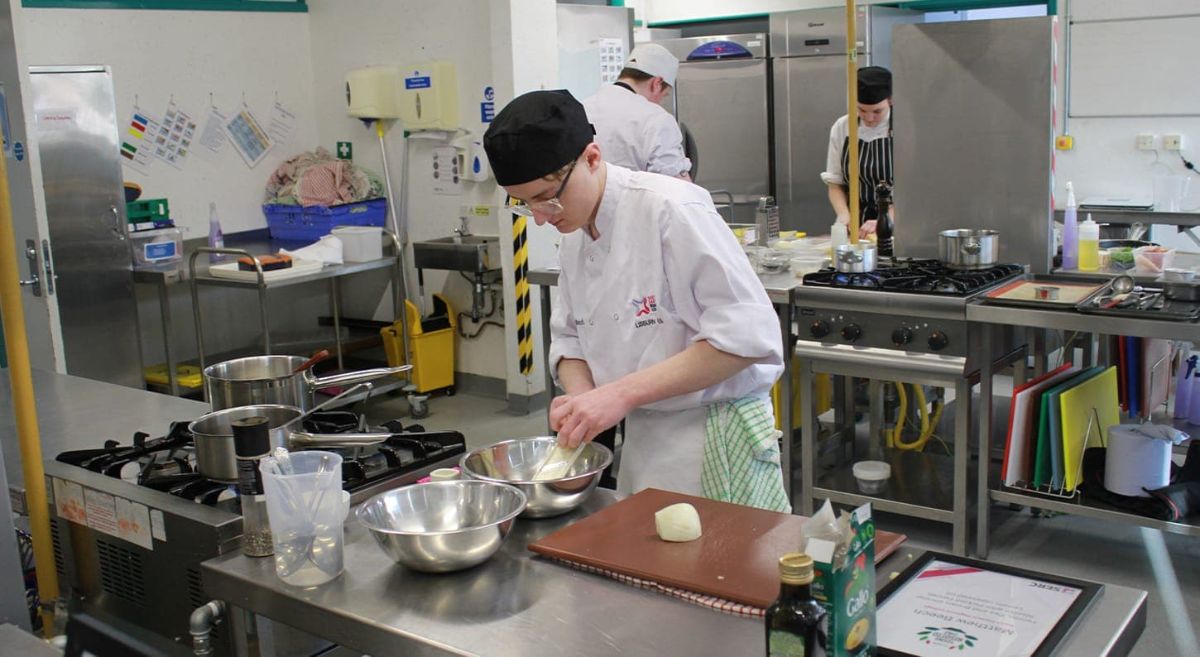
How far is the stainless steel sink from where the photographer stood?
6027mm

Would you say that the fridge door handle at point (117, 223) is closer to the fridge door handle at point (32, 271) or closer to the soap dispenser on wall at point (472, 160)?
the fridge door handle at point (32, 271)

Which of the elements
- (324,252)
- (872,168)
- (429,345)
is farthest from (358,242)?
(872,168)

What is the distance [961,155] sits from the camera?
13.8ft

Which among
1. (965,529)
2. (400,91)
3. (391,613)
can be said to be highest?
(400,91)

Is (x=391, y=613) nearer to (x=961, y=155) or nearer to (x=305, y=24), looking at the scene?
(x=961, y=155)

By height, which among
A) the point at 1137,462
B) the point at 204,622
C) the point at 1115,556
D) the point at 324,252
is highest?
the point at 324,252

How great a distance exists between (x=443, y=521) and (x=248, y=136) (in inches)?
202

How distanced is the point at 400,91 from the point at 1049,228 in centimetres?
373

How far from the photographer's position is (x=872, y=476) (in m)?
4.23

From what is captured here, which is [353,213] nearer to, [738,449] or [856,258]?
[856,258]

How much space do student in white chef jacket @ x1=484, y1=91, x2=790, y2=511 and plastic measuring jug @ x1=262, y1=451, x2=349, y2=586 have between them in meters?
0.47

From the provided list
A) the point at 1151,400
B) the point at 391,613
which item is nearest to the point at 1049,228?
the point at 1151,400

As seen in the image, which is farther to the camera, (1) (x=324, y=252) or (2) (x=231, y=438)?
(1) (x=324, y=252)

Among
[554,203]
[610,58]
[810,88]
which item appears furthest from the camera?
[810,88]
